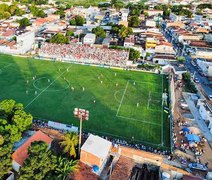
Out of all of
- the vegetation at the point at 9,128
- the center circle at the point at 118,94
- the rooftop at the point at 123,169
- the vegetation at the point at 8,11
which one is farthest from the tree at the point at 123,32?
the rooftop at the point at 123,169

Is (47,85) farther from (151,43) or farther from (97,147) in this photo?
(151,43)

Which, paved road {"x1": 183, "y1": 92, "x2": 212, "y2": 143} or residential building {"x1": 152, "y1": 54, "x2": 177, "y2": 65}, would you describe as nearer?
paved road {"x1": 183, "y1": 92, "x2": 212, "y2": 143}

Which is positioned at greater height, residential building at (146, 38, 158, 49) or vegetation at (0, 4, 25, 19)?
vegetation at (0, 4, 25, 19)

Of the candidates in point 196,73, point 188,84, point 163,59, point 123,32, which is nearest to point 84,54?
point 163,59

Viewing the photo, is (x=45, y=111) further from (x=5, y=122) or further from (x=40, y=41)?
(x=40, y=41)

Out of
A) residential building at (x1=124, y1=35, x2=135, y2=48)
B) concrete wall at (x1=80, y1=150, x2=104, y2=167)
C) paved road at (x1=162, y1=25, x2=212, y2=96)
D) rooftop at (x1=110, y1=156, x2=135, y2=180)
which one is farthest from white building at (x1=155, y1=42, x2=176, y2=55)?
concrete wall at (x1=80, y1=150, x2=104, y2=167)

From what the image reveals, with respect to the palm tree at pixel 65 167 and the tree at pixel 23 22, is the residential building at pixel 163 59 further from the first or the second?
the tree at pixel 23 22

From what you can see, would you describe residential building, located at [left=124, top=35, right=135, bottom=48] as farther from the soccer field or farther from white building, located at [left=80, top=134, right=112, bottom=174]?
white building, located at [left=80, top=134, right=112, bottom=174]
